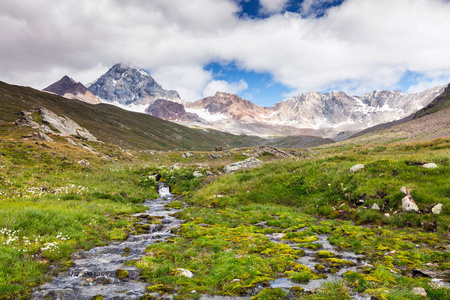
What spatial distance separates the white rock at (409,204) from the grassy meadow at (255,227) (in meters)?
0.43

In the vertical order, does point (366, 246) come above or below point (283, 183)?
below

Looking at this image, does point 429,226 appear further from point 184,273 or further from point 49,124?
point 49,124

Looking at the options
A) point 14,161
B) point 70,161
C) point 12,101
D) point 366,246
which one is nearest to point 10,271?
point 366,246

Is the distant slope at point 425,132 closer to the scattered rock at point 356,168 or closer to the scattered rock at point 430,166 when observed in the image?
the scattered rock at point 430,166

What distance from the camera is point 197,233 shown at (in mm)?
16938

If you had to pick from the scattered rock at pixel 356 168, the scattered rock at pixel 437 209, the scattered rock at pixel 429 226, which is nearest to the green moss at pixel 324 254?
the scattered rock at pixel 429 226

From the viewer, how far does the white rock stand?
18.2 meters

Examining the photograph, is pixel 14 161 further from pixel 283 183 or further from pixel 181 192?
pixel 283 183

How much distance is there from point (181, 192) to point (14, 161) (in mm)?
24644

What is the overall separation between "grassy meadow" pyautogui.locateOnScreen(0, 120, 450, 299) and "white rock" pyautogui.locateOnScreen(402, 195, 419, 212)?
0.43 meters

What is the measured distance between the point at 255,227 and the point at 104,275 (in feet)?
37.2

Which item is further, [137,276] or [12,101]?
[12,101]

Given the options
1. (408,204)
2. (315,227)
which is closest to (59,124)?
(315,227)

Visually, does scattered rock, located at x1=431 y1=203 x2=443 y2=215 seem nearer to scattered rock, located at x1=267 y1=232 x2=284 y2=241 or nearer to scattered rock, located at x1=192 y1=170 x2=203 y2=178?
scattered rock, located at x1=267 y1=232 x2=284 y2=241
